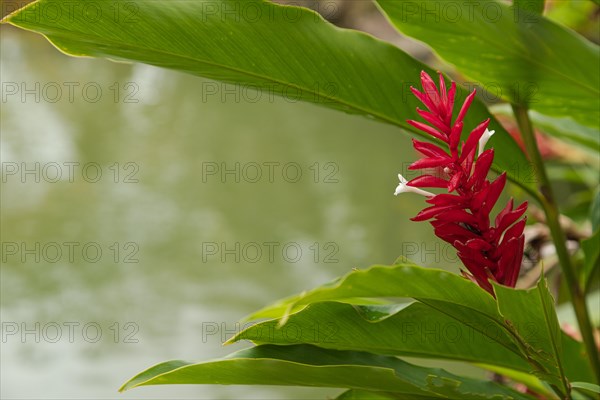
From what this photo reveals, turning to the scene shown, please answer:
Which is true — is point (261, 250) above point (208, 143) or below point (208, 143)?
below

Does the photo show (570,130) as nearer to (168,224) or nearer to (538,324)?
(538,324)

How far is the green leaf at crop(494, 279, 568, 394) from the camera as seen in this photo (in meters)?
0.46

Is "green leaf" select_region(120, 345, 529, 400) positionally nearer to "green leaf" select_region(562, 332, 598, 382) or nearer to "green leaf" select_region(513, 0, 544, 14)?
"green leaf" select_region(562, 332, 598, 382)

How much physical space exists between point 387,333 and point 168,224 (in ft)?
5.32

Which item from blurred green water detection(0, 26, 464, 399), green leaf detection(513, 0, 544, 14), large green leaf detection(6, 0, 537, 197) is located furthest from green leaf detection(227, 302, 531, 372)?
blurred green water detection(0, 26, 464, 399)

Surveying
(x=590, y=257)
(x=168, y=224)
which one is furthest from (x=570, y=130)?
(x=168, y=224)

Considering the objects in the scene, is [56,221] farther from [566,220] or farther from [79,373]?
[566,220]

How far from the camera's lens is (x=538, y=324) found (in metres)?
0.49

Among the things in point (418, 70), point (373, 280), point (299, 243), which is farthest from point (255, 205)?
point (373, 280)

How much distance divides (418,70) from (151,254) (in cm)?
142

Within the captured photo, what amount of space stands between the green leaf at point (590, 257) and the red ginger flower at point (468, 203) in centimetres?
23

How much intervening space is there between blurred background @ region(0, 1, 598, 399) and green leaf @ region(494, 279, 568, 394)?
2.89 ft

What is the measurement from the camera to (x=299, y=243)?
79.6 inches

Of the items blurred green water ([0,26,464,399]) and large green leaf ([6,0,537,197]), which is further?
blurred green water ([0,26,464,399])
